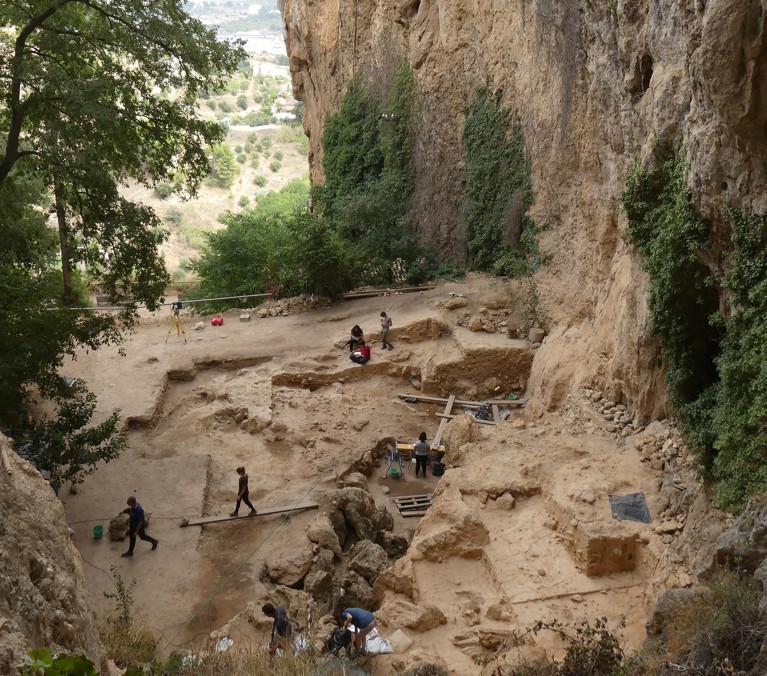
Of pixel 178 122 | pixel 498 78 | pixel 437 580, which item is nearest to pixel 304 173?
pixel 498 78

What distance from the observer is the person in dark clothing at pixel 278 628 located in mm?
7710

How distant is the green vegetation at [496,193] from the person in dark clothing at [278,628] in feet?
37.8

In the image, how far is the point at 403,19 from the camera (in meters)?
23.5

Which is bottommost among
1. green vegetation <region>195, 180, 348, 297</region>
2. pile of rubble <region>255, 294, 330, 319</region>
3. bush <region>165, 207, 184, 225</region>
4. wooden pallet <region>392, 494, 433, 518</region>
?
wooden pallet <region>392, 494, 433, 518</region>

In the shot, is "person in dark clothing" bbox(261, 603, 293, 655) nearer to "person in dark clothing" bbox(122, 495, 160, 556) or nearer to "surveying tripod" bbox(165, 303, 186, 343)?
"person in dark clothing" bbox(122, 495, 160, 556)

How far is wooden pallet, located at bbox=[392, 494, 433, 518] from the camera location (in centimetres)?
1240

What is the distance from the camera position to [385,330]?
17141 millimetres

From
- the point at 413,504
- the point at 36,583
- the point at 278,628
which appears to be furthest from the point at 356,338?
the point at 36,583

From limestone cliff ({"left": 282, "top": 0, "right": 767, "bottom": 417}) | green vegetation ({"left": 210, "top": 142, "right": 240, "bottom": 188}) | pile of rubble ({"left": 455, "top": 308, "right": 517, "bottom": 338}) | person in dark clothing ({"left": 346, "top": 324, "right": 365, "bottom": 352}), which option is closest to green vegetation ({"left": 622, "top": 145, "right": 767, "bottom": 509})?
limestone cliff ({"left": 282, "top": 0, "right": 767, "bottom": 417})

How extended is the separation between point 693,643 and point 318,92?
90.0 feet

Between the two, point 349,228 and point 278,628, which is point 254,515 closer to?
point 278,628

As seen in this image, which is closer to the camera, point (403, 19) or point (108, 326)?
point (108, 326)

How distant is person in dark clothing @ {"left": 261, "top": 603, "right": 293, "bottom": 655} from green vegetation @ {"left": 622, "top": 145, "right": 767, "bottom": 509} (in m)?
4.89

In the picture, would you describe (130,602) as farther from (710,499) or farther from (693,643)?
(710,499)
